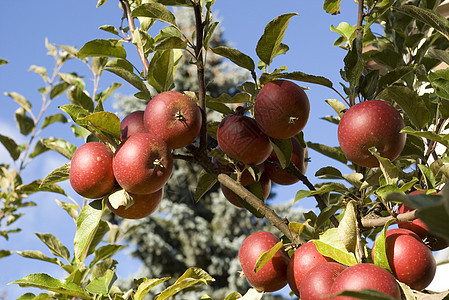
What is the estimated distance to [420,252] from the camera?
874 millimetres

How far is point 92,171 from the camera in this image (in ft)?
3.29

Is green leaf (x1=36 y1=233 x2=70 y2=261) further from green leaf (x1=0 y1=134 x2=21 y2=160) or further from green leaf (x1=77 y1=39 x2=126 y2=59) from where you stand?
green leaf (x1=0 y1=134 x2=21 y2=160)

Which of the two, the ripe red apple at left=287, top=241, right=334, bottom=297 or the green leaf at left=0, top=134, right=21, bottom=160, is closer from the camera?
the ripe red apple at left=287, top=241, right=334, bottom=297

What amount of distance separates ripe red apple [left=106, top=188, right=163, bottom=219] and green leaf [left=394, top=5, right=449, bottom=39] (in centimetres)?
67

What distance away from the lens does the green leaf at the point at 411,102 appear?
3.48ft

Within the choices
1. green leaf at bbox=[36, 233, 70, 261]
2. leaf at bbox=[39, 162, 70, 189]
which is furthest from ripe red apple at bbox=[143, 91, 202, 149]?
green leaf at bbox=[36, 233, 70, 261]

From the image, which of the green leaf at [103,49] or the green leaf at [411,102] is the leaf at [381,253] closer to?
the green leaf at [411,102]

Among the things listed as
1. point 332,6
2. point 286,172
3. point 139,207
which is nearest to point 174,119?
point 139,207

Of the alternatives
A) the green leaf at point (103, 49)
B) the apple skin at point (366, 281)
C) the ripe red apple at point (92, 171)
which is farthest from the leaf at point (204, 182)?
the apple skin at point (366, 281)

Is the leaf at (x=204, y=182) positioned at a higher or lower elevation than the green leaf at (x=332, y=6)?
lower

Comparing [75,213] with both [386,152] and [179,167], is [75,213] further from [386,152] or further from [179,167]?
[179,167]

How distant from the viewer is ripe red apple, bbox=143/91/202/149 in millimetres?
1022

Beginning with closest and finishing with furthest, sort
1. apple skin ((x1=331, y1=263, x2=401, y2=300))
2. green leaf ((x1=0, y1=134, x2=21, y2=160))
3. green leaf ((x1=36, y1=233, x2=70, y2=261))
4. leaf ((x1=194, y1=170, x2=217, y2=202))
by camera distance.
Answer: apple skin ((x1=331, y1=263, x2=401, y2=300))
leaf ((x1=194, y1=170, x2=217, y2=202))
green leaf ((x1=36, y1=233, x2=70, y2=261))
green leaf ((x1=0, y1=134, x2=21, y2=160))

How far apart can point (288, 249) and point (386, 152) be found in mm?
288
